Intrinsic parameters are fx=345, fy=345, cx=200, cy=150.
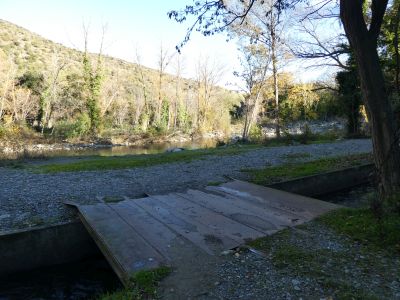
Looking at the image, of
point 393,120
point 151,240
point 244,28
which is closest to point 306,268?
point 151,240

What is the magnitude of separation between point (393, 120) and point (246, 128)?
1938 cm

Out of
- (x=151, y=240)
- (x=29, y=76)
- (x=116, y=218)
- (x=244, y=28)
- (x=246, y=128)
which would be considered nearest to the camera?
(x=151, y=240)

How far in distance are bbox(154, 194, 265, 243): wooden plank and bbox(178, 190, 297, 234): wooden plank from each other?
131 mm

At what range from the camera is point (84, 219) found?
550 cm

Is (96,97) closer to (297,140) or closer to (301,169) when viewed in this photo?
(297,140)

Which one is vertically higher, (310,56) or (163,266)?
(310,56)

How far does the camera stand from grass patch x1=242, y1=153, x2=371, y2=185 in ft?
28.5

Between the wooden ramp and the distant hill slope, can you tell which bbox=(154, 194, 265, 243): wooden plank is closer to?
the wooden ramp

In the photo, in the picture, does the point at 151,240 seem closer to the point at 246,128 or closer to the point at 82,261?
the point at 82,261

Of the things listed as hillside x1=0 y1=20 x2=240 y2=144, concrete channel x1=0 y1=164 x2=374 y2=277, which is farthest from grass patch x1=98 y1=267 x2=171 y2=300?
hillside x1=0 y1=20 x2=240 y2=144

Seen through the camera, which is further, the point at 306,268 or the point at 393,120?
the point at 393,120

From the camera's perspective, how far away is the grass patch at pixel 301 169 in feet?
28.5

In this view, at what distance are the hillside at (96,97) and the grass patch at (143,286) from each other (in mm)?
27457

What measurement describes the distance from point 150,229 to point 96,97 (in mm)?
30573
